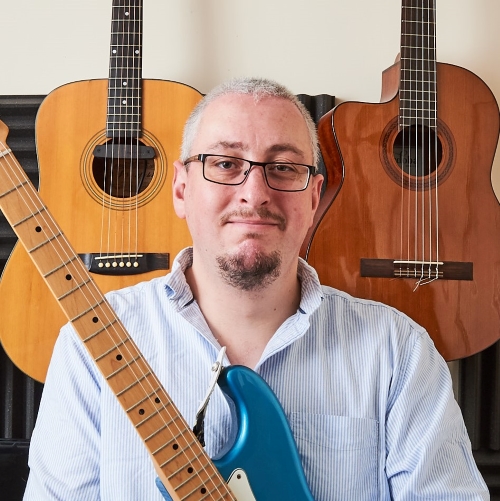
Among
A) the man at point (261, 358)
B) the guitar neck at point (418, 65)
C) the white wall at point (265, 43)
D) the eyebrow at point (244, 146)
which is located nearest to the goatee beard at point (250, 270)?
the man at point (261, 358)

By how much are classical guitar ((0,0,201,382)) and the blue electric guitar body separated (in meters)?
0.68

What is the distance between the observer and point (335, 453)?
118 cm

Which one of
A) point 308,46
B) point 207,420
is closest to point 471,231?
point 308,46

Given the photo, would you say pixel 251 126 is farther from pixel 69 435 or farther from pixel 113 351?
pixel 69 435

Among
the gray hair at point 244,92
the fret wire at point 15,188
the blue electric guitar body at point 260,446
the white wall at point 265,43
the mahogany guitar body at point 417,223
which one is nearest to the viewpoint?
the fret wire at point 15,188

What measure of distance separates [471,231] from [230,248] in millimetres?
813

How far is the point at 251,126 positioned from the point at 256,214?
199 millimetres

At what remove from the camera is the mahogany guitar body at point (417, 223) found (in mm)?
1591

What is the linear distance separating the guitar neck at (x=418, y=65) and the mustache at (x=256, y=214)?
642 millimetres

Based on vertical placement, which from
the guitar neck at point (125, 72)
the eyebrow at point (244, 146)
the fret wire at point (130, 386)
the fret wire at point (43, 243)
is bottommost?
the fret wire at point (130, 386)

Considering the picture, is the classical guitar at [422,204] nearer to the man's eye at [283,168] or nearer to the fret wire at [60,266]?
the man's eye at [283,168]

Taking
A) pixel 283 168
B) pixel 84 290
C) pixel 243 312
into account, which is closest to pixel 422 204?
pixel 283 168

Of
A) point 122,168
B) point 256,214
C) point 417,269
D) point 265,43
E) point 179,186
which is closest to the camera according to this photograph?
point 256,214

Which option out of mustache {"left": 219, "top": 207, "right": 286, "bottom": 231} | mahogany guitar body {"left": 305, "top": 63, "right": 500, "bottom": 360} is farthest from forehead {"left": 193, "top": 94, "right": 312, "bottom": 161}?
mahogany guitar body {"left": 305, "top": 63, "right": 500, "bottom": 360}
